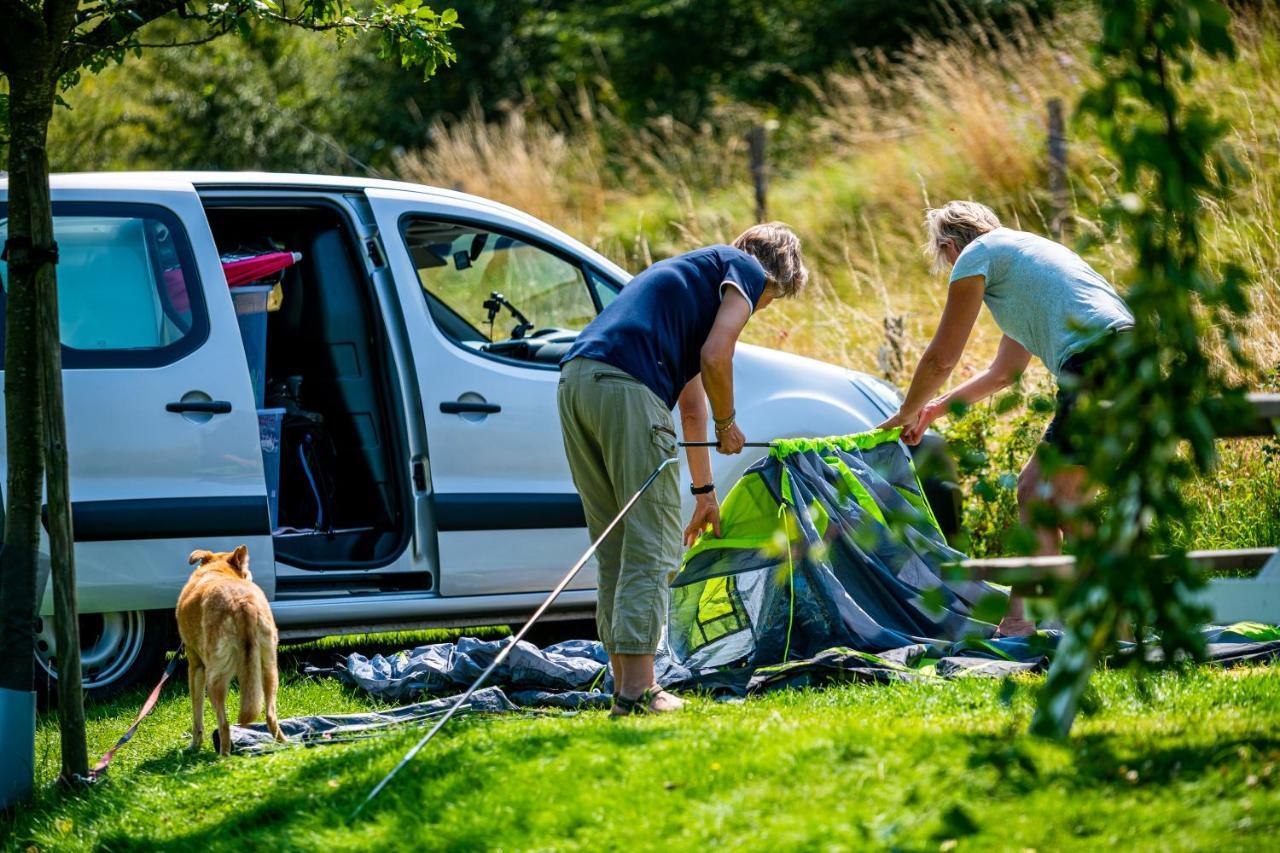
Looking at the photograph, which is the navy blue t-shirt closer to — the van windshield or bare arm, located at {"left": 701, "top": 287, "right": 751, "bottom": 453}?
bare arm, located at {"left": 701, "top": 287, "right": 751, "bottom": 453}

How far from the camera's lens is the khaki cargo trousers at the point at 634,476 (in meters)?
4.98

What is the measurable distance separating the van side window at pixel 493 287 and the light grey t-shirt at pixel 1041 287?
204 cm

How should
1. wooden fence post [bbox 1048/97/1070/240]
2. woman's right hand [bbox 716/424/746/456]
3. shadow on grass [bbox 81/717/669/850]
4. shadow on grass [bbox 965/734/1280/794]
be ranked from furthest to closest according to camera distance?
1. wooden fence post [bbox 1048/97/1070/240]
2. woman's right hand [bbox 716/424/746/456]
3. shadow on grass [bbox 81/717/669/850]
4. shadow on grass [bbox 965/734/1280/794]

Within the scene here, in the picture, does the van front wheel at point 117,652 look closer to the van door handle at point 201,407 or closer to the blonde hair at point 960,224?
the van door handle at point 201,407

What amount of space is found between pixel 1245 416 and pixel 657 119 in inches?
680

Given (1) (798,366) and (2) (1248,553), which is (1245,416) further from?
(1) (798,366)

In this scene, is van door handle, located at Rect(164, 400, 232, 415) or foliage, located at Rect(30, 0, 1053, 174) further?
foliage, located at Rect(30, 0, 1053, 174)

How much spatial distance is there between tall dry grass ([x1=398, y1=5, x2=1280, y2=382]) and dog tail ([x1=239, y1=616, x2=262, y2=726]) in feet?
15.7

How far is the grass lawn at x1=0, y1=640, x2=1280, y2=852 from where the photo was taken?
10.9 ft

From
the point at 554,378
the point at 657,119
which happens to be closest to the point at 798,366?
the point at 554,378

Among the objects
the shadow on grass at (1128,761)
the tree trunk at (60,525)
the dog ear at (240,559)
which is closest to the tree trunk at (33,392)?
the tree trunk at (60,525)

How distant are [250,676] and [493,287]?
2.77 metres

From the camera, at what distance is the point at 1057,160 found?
453 inches

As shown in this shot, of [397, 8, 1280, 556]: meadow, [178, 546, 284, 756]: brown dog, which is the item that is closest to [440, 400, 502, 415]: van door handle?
[178, 546, 284, 756]: brown dog
